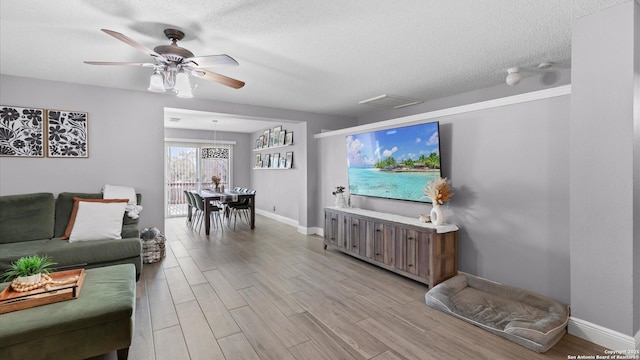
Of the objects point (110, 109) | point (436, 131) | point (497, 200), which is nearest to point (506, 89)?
point (436, 131)

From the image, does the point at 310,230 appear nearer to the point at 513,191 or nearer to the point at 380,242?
the point at 380,242

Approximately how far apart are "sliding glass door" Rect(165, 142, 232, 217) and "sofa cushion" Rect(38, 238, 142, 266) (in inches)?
192

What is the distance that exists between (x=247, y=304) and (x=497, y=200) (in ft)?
9.00

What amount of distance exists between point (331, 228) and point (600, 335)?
3050mm

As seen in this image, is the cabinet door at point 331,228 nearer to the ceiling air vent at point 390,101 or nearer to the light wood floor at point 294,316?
the light wood floor at point 294,316

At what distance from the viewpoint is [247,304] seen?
107 inches

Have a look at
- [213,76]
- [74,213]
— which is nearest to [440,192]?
[213,76]

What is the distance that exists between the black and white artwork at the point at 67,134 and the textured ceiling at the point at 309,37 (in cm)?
46

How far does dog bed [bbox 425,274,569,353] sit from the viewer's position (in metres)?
2.07

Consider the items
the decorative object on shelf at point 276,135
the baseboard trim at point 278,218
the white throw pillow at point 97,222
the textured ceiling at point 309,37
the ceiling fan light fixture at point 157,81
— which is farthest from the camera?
the decorative object on shelf at point 276,135

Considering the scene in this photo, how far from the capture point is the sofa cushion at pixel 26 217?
315 centimetres

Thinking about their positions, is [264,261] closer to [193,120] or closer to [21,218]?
[21,218]

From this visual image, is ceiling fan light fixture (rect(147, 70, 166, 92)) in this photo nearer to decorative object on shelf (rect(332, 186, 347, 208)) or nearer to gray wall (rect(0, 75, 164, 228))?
gray wall (rect(0, 75, 164, 228))

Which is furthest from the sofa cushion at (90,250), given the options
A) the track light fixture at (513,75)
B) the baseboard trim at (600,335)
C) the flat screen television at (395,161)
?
the track light fixture at (513,75)
